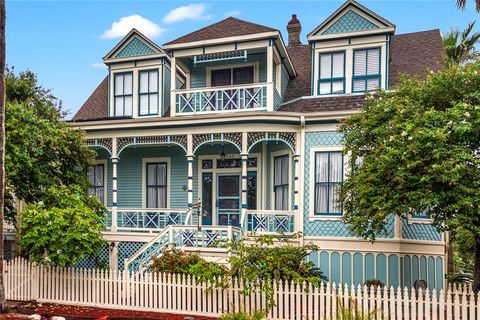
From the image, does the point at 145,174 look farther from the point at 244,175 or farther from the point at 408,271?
the point at 408,271

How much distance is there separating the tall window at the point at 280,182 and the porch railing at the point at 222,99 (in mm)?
2104

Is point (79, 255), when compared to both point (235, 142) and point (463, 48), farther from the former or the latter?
point (463, 48)

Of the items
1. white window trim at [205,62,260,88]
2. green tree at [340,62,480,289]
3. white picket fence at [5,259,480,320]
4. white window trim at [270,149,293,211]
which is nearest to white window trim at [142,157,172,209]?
white window trim at [205,62,260,88]

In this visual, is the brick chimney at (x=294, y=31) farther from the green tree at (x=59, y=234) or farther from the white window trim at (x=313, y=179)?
the green tree at (x=59, y=234)

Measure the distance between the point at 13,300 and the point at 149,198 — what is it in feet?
20.7

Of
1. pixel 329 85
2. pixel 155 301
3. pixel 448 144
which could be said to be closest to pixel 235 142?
pixel 329 85

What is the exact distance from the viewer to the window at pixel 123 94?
18.6 m

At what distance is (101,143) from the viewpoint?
16.4 meters

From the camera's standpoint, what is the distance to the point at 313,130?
1462 centimetres

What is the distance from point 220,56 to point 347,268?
336 inches

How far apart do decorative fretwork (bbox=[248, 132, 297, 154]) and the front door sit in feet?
9.10

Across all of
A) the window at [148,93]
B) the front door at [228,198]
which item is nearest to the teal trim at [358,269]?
the front door at [228,198]

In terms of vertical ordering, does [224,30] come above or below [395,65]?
above

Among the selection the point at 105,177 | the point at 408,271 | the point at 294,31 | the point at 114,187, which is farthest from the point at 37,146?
the point at 294,31
